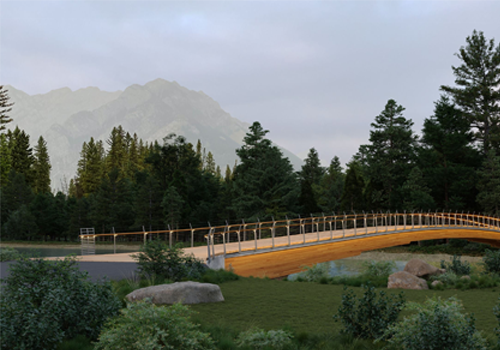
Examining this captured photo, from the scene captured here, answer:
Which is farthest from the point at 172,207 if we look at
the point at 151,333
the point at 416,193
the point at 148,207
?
the point at 151,333

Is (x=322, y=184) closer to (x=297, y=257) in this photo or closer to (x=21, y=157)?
(x=297, y=257)

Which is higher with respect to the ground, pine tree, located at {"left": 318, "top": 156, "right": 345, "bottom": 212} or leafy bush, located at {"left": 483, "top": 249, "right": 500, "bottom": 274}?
pine tree, located at {"left": 318, "top": 156, "right": 345, "bottom": 212}

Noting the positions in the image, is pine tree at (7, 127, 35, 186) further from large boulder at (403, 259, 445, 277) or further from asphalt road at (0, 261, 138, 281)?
large boulder at (403, 259, 445, 277)

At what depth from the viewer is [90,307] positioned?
6.68 metres

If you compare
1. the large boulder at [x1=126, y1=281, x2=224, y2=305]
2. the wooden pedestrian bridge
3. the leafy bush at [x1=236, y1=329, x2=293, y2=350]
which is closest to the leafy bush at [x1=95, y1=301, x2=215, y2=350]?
the leafy bush at [x1=236, y1=329, x2=293, y2=350]

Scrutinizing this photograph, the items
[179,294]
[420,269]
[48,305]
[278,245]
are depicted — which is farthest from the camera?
[278,245]

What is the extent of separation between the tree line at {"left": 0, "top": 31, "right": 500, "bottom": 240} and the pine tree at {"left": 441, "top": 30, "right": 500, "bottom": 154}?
116 millimetres

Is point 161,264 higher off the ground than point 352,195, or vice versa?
point 352,195

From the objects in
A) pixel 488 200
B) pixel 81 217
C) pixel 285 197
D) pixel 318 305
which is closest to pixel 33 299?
pixel 318 305

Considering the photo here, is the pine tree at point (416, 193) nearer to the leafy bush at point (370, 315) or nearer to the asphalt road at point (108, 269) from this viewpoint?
the asphalt road at point (108, 269)

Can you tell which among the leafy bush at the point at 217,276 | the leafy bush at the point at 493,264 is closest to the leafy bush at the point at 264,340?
the leafy bush at the point at 217,276

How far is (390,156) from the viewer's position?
4891 centimetres

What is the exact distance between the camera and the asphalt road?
12.2m

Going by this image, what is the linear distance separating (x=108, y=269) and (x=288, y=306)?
6.32 meters
